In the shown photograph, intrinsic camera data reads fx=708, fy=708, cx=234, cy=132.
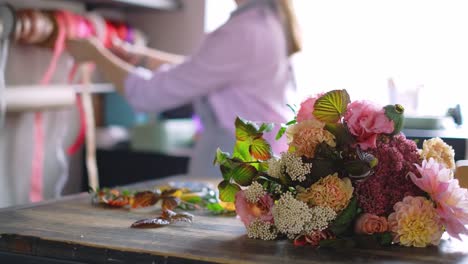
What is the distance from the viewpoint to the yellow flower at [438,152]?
111cm

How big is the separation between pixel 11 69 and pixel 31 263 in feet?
5.11

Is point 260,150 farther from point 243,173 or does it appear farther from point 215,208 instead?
point 215,208

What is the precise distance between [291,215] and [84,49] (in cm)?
147

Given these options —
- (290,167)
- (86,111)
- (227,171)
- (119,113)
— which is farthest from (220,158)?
(119,113)

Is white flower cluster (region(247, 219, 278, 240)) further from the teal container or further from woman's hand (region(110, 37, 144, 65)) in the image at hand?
the teal container

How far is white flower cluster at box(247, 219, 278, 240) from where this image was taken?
1071mm

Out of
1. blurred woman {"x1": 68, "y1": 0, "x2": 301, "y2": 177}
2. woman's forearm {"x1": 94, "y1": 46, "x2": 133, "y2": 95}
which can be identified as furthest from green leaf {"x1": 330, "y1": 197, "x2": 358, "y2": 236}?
woman's forearm {"x1": 94, "y1": 46, "x2": 133, "y2": 95}

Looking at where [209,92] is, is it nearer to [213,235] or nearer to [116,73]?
[116,73]

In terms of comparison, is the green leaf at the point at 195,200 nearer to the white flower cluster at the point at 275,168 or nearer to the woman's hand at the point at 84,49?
the white flower cluster at the point at 275,168

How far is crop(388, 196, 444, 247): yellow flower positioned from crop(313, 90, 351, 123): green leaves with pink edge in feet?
0.53

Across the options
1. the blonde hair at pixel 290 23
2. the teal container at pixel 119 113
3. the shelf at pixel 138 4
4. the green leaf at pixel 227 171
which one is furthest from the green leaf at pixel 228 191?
the teal container at pixel 119 113

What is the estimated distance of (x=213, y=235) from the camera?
1108 mm

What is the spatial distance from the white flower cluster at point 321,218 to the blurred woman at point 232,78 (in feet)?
3.01

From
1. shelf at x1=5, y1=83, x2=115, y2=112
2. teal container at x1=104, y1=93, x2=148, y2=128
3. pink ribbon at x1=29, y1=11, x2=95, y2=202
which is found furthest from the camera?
teal container at x1=104, y1=93, x2=148, y2=128
